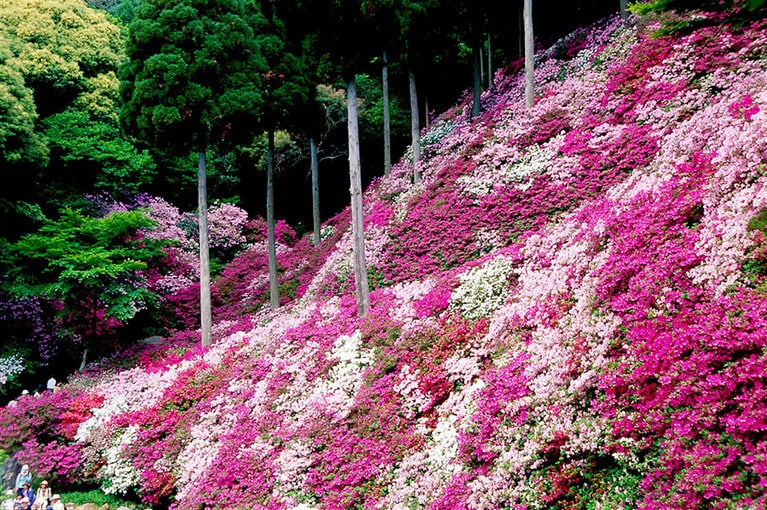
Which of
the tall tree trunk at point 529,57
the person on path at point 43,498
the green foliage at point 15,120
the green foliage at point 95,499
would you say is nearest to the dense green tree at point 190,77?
the green foliage at point 15,120

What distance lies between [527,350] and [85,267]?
45.5ft

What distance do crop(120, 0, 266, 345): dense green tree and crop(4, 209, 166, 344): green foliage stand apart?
2590 mm

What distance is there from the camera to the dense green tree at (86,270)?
15.3m

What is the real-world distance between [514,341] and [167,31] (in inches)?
536

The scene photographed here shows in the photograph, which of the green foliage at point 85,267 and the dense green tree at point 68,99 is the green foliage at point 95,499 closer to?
the green foliage at point 85,267

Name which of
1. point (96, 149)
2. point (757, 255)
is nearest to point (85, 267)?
point (96, 149)

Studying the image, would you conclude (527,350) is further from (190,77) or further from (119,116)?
(119,116)

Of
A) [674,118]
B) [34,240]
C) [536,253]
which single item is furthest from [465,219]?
[34,240]

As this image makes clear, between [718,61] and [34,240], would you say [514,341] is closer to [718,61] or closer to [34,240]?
[718,61]

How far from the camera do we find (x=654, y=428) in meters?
4.70

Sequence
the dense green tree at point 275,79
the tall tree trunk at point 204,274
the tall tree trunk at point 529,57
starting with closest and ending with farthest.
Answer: the tall tree trunk at point 204,274
the tall tree trunk at point 529,57
the dense green tree at point 275,79

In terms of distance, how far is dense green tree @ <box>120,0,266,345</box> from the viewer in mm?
14719

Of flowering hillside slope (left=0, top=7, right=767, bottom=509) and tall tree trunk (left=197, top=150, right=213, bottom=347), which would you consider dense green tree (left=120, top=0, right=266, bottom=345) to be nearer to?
tall tree trunk (left=197, top=150, right=213, bottom=347)

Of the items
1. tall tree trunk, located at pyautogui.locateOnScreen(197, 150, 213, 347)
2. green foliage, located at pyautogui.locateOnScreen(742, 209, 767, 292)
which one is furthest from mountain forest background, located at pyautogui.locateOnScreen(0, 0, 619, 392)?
green foliage, located at pyautogui.locateOnScreen(742, 209, 767, 292)
